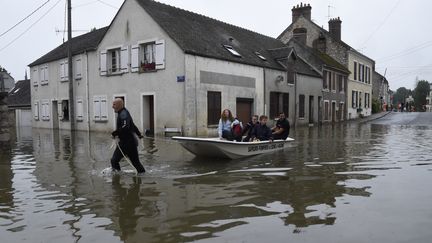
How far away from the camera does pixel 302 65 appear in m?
31.5

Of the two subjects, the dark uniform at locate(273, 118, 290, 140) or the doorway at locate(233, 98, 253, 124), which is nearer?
the dark uniform at locate(273, 118, 290, 140)

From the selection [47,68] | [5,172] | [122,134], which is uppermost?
[47,68]

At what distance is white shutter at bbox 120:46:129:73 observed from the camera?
22125 millimetres

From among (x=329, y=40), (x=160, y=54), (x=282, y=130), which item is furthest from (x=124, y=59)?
(x=329, y=40)

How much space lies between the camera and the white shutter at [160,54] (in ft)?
65.8

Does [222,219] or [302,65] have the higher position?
[302,65]

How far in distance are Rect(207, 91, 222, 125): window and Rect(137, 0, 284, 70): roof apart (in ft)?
6.39

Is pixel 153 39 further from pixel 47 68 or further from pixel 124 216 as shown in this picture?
pixel 124 216

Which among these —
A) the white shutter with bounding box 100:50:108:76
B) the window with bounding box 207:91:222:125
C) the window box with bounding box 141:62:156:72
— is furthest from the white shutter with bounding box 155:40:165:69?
the white shutter with bounding box 100:50:108:76

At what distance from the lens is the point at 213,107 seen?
68.6 feet

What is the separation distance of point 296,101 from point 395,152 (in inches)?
639

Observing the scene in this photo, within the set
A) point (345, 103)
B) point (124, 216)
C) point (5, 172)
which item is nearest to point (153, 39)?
point (5, 172)

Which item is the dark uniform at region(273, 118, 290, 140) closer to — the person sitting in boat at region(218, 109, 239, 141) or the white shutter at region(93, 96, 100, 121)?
the person sitting in boat at region(218, 109, 239, 141)

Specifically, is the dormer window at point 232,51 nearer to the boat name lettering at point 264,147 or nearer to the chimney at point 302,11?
the boat name lettering at point 264,147
